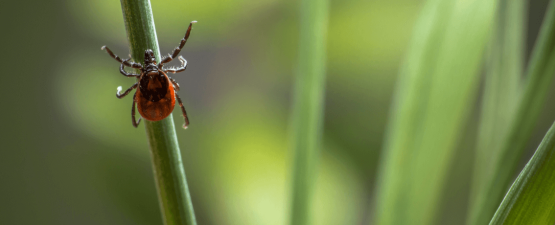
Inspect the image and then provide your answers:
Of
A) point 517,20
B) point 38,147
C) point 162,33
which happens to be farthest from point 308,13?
point 38,147

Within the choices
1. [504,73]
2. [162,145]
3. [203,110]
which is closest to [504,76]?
[504,73]

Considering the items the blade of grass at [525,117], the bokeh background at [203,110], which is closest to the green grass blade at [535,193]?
the blade of grass at [525,117]

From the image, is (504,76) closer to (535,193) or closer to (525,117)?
(525,117)

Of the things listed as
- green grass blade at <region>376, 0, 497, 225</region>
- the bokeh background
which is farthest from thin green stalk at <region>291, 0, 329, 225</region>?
the bokeh background

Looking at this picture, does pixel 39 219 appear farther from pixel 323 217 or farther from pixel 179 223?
pixel 179 223

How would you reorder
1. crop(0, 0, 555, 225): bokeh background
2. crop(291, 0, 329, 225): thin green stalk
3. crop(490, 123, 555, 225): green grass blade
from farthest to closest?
1. crop(0, 0, 555, 225): bokeh background
2. crop(291, 0, 329, 225): thin green stalk
3. crop(490, 123, 555, 225): green grass blade

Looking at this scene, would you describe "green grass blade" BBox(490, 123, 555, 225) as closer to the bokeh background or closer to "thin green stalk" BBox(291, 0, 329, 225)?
"thin green stalk" BBox(291, 0, 329, 225)

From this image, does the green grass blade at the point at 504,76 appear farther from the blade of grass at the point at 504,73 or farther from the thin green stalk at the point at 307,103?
the thin green stalk at the point at 307,103
